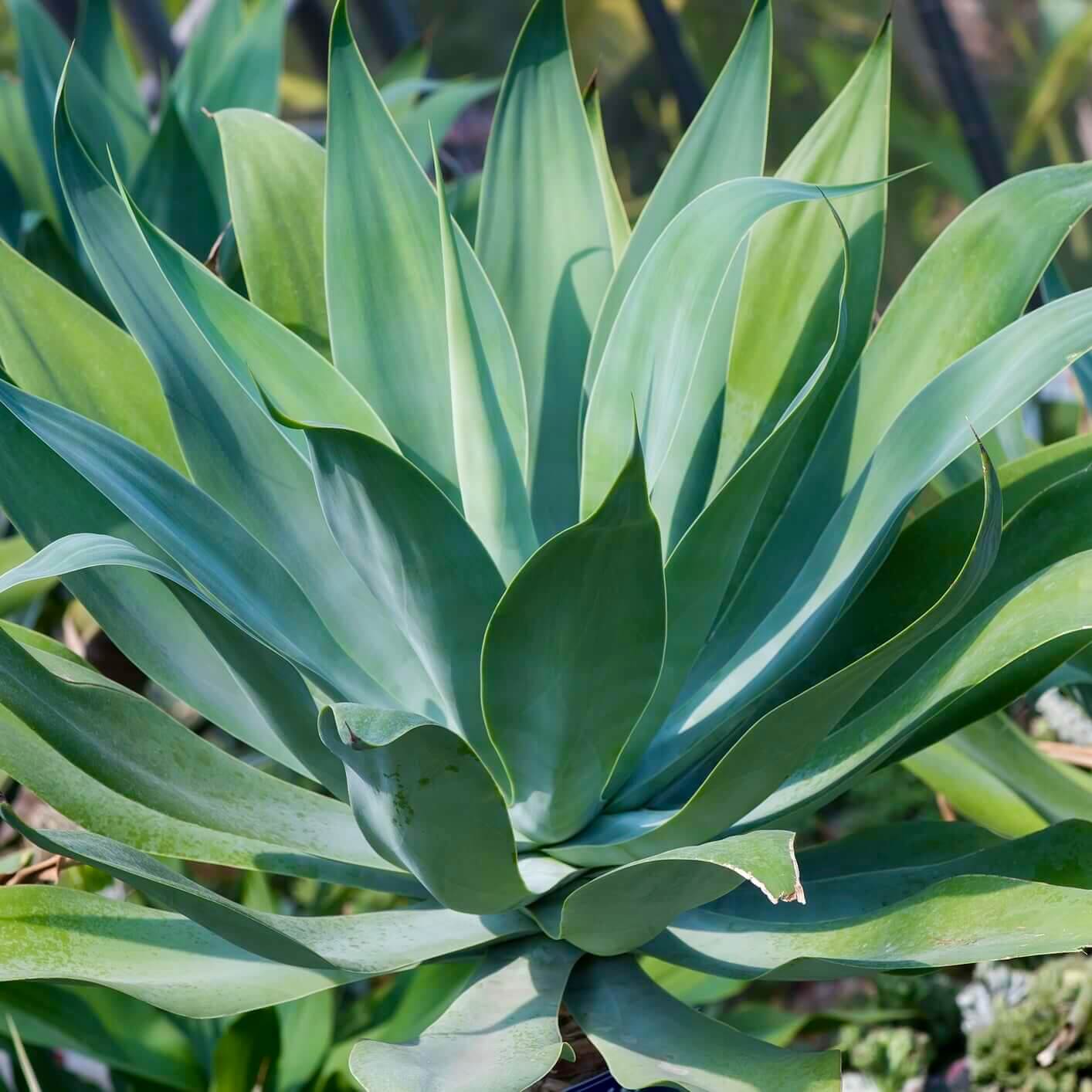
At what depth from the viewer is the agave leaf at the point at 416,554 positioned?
0.51 m

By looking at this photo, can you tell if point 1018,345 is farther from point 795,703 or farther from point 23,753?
point 23,753

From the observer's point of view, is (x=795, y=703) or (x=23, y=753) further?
(x=23, y=753)

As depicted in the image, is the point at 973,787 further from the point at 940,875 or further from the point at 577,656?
the point at 577,656

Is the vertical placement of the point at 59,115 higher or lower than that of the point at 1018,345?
higher

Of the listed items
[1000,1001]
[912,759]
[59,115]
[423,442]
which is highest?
[59,115]

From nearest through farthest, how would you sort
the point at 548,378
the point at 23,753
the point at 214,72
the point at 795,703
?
1. the point at 795,703
2. the point at 23,753
3. the point at 548,378
4. the point at 214,72

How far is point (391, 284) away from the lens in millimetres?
688

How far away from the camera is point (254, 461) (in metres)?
0.64

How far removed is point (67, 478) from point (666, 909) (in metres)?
0.38

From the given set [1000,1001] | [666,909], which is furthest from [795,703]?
[1000,1001]

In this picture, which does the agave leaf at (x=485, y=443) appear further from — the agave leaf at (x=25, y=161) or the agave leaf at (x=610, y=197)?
the agave leaf at (x=25, y=161)

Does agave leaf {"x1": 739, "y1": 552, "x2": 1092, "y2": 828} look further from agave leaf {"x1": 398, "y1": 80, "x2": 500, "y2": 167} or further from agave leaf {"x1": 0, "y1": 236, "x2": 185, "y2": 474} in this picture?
agave leaf {"x1": 398, "y1": 80, "x2": 500, "y2": 167}

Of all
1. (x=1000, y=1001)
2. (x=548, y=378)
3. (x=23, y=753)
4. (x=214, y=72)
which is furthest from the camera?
(x=214, y=72)

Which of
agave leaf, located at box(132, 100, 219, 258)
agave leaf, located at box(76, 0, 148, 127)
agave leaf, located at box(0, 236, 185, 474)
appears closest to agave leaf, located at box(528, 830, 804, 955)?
agave leaf, located at box(0, 236, 185, 474)
